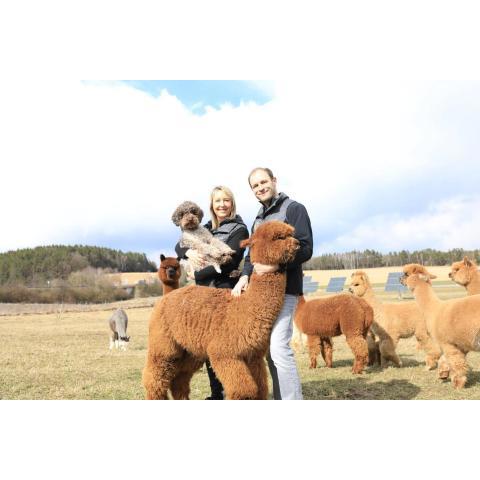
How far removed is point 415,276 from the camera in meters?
5.27

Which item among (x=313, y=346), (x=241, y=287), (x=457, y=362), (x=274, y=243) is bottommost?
(x=313, y=346)

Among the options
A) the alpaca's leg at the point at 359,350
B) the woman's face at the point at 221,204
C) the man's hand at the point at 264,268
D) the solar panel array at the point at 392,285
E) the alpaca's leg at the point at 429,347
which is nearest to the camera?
the man's hand at the point at 264,268

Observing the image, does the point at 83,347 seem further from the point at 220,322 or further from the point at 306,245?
the point at 306,245

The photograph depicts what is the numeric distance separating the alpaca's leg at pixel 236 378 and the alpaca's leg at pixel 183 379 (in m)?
0.60

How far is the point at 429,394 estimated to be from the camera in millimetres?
4852

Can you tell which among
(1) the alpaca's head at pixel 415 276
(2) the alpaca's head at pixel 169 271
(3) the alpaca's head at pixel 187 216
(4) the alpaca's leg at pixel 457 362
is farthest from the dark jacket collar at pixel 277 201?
(4) the alpaca's leg at pixel 457 362

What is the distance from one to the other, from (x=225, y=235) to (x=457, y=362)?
3007 millimetres

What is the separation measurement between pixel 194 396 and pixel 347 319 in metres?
2.29

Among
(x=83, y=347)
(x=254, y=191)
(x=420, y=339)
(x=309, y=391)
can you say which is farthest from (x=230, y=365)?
(x=83, y=347)

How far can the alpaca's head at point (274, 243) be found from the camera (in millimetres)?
2812

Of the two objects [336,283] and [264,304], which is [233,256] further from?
[336,283]

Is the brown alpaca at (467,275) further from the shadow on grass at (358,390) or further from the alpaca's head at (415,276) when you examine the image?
the shadow on grass at (358,390)

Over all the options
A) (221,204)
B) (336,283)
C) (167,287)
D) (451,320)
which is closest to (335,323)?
(451,320)

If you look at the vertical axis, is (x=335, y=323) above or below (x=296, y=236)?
below
